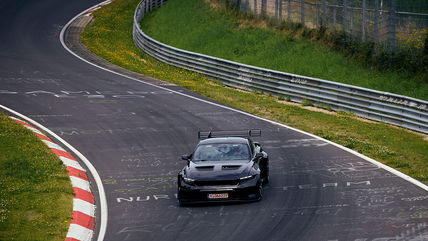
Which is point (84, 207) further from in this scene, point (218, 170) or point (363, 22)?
point (363, 22)

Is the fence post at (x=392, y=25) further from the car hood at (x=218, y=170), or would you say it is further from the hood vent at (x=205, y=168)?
the hood vent at (x=205, y=168)

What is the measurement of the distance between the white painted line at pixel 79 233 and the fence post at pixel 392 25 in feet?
72.8

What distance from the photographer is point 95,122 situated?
28188 mm

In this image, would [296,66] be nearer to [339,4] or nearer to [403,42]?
[339,4]

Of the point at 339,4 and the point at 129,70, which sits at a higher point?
the point at 339,4

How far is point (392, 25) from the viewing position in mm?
34906

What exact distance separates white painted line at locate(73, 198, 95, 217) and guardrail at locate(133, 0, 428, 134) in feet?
43.6

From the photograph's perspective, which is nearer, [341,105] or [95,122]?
[95,122]

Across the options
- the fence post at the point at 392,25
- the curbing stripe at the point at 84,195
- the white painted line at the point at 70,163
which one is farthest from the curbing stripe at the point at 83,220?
the fence post at the point at 392,25

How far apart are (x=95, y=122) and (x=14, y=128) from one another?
329cm

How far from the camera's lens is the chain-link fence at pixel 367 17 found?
3403cm

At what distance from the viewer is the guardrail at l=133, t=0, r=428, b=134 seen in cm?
2766

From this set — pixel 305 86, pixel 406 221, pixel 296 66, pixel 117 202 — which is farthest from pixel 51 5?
pixel 406 221

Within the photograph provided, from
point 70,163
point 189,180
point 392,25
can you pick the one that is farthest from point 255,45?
point 189,180
